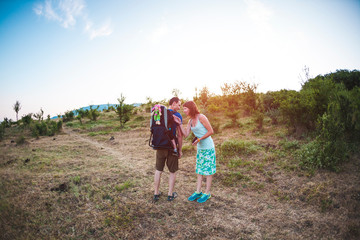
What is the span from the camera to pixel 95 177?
16.4ft

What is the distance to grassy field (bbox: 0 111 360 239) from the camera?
2736mm

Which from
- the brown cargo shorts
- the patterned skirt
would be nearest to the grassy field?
the patterned skirt

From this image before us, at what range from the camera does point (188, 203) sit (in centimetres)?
355

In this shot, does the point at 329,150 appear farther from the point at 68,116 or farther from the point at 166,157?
the point at 68,116

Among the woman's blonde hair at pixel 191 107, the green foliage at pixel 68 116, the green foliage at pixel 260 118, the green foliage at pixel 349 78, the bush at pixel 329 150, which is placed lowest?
the bush at pixel 329 150

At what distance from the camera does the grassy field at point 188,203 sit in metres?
2.74

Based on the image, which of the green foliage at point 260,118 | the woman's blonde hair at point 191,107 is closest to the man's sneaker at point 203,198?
the woman's blonde hair at point 191,107

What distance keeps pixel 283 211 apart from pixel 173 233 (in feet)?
6.75

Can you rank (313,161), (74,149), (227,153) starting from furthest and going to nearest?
(74,149), (227,153), (313,161)

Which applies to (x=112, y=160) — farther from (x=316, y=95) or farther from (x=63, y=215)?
(x=316, y=95)

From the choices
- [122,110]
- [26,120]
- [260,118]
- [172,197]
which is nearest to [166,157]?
[172,197]

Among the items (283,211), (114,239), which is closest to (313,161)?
(283,211)

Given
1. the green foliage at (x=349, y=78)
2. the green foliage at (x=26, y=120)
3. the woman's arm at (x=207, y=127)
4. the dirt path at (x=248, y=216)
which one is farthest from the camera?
the green foliage at (x=26, y=120)

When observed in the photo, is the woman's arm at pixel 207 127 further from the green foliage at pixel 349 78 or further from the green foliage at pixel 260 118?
the green foliage at pixel 349 78
